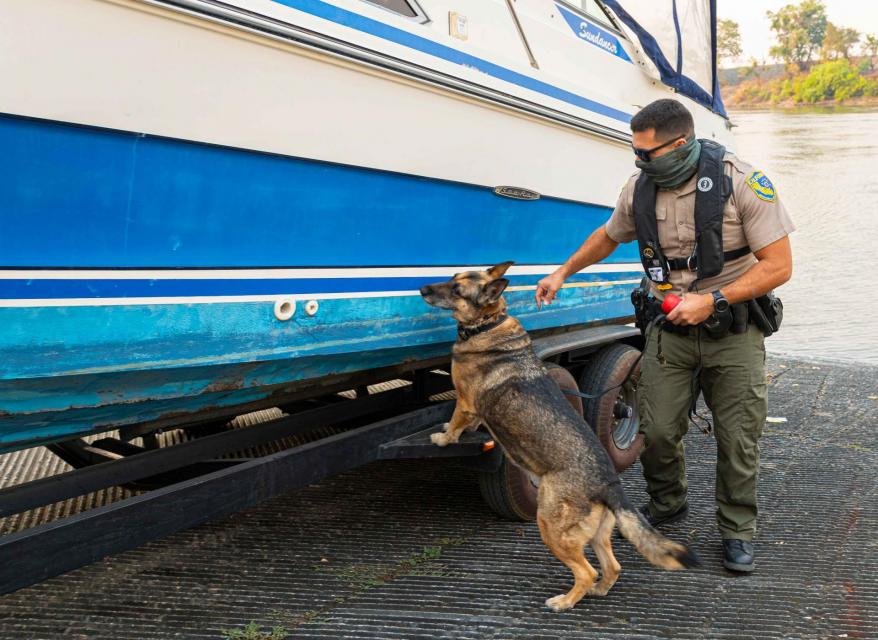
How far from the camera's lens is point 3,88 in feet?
6.21

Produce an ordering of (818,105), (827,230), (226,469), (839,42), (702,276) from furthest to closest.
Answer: (839,42) → (818,105) → (827,230) → (702,276) → (226,469)

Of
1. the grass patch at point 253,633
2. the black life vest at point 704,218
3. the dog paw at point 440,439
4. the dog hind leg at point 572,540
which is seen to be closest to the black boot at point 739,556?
the dog hind leg at point 572,540

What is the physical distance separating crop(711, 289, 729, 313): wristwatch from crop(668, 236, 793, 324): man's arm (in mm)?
12

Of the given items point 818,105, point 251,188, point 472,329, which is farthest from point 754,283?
point 818,105

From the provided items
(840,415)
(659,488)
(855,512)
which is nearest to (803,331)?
(840,415)

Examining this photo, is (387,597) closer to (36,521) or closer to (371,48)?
(36,521)

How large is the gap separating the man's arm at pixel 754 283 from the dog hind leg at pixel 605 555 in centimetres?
78

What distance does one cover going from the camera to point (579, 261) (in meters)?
3.41

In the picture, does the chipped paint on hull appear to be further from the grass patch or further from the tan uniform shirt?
the tan uniform shirt

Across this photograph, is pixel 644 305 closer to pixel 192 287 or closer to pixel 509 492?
pixel 509 492

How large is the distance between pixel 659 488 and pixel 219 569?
6.23 feet

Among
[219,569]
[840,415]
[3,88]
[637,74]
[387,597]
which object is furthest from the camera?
[840,415]

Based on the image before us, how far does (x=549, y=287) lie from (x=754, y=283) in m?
0.82

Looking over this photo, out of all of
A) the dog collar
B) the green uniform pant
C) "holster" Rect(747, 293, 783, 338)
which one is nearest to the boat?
the dog collar
